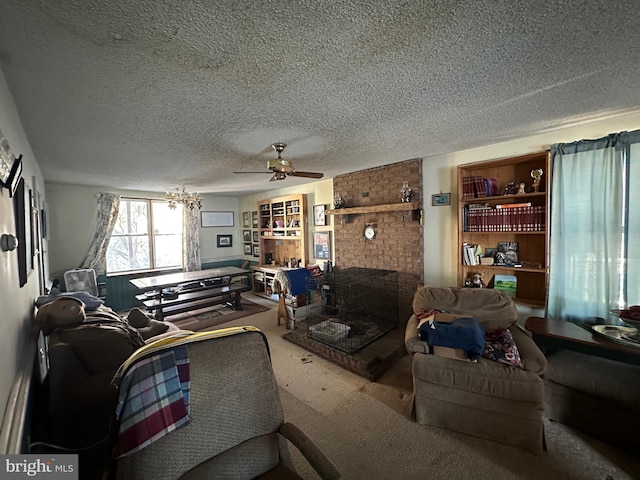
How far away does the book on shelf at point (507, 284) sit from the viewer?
2854mm

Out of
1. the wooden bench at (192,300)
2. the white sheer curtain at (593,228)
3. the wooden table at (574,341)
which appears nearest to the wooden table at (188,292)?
the wooden bench at (192,300)

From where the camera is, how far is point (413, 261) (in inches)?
140

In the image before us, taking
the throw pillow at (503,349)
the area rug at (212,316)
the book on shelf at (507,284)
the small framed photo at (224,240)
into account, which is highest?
the small framed photo at (224,240)

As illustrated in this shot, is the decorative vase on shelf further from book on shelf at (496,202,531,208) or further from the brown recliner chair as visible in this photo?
the brown recliner chair

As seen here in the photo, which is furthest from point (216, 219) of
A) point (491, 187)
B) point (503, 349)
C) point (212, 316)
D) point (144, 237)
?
point (503, 349)

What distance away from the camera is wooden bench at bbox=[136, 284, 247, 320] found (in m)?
4.17

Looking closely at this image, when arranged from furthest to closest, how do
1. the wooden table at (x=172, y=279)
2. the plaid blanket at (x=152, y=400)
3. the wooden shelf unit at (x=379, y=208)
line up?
the wooden table at (x=172, y=279) < the wooden shelf unit at (x=379, y=208) < the plaid blanket at (x=152, y=400)

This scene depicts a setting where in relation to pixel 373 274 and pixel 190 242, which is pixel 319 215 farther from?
pixel 190 242

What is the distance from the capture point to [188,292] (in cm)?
477

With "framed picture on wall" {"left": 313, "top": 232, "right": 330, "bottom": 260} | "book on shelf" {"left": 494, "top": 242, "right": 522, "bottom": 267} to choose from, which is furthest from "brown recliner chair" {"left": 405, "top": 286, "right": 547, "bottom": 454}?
"framed picture on wall" {"left": 313, "top": 232, "right": 330, "bottom": 260}

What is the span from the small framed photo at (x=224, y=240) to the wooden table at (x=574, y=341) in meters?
6.37

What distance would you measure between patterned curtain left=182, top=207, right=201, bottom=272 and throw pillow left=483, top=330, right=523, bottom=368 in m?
5.84

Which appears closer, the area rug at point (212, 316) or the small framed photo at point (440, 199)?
the small framed photo at point (440, 199)

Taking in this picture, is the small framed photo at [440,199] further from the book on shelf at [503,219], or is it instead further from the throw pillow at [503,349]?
the throw pillow at [503,349]
